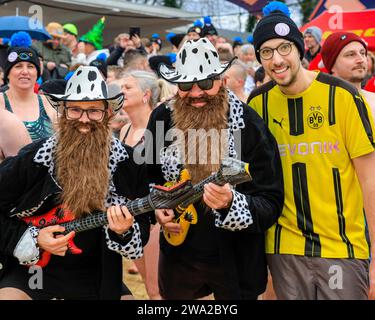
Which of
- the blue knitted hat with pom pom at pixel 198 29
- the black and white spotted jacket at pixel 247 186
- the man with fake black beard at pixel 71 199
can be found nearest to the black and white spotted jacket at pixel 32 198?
the man with fake black beard at pixel 71 199

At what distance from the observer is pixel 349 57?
423 cm

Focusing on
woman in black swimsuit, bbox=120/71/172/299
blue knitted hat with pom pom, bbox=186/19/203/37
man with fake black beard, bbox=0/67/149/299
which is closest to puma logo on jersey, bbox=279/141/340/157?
man with fake black beard, bbox=0/67/149/299

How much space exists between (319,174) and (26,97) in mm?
2637

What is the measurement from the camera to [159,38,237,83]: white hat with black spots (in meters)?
3.52

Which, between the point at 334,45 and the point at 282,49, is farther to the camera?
the point at 334,45

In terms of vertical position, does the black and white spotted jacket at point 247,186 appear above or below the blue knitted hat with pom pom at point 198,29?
below

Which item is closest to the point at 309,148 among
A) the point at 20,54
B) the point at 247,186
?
the point at 247,186

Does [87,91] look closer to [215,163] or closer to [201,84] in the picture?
[201,84]

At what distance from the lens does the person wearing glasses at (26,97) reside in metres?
4.87

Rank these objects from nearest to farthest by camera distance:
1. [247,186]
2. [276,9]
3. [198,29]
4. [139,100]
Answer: [247,186] < [276,9] < [139,100] < [198,29]

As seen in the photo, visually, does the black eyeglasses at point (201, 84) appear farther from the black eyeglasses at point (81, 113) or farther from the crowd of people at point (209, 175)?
the black eyeglasses at point (81, 113)

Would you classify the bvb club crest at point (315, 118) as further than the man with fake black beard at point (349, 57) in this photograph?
No

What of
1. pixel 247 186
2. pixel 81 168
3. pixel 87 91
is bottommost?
pixel 247 186

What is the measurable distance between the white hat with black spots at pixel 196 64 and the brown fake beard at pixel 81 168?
0.55 metres
